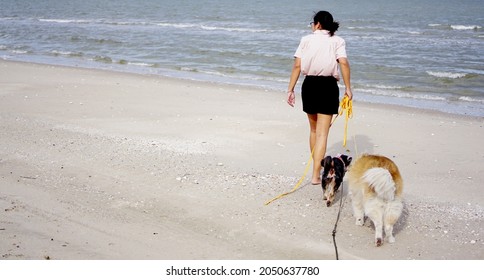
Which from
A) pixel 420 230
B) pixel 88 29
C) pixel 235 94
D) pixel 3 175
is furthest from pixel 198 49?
pixel 420 230

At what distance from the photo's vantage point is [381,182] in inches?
188

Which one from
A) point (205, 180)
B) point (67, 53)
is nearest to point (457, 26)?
point (67, 53)

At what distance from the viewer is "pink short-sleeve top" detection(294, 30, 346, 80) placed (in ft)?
19.1

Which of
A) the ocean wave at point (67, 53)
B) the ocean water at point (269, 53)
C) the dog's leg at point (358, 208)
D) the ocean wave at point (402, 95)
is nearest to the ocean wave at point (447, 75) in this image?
the ocean water at point (269, 53)

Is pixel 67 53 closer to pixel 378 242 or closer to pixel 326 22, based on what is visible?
pixel 326 22

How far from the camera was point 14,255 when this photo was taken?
4.52 meters

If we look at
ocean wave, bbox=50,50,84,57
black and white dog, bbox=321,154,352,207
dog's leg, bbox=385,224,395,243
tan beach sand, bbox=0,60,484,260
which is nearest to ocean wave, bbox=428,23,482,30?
ocean wave, bbox=50,50,84,57

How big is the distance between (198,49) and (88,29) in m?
12.5

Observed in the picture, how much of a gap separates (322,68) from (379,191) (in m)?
1.70

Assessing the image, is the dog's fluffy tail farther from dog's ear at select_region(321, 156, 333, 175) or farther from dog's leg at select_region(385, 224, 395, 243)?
dog's ear at select_region(321, 156, 333, 175)

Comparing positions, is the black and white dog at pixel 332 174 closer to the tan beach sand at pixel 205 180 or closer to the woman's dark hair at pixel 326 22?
the tan beach sand at pixel 205 180

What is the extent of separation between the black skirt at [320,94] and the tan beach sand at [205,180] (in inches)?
40.6

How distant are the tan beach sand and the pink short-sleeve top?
1525 millimetres

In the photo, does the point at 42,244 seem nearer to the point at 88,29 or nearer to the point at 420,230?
the point at 420,230
